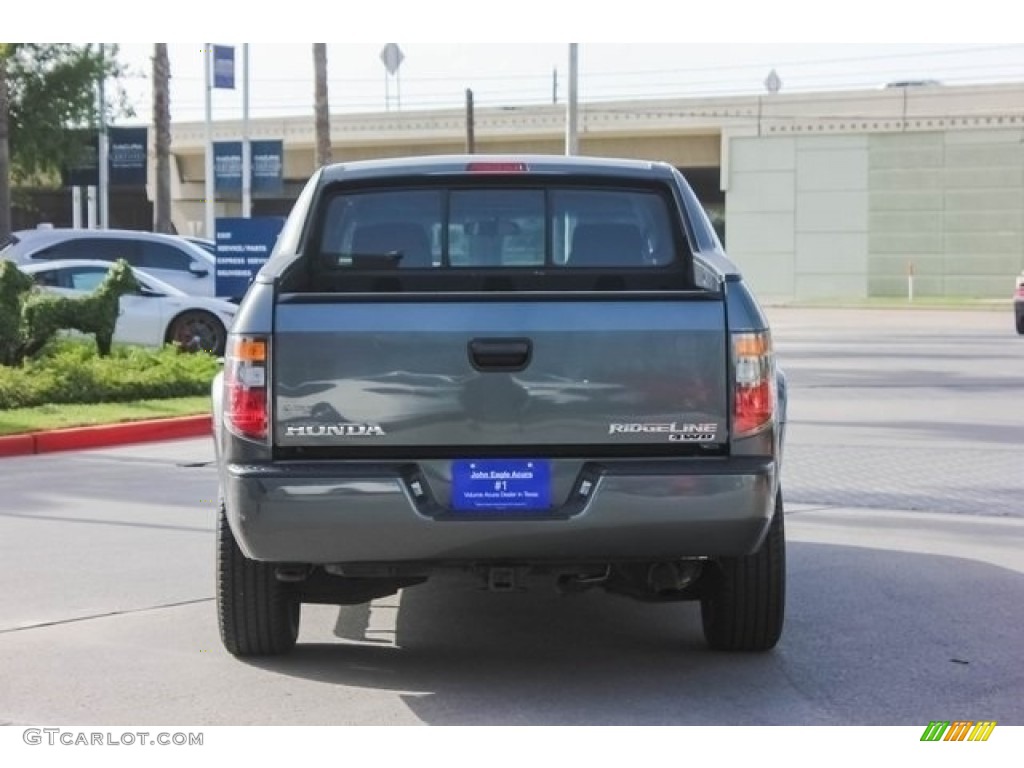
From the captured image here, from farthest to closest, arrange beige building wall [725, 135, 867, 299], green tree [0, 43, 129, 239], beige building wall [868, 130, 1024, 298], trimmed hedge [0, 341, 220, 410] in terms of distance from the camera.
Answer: beige building wall [725, 135, 867, 299] < beige building wall [868, 130, 1024, 298] < green tree [0, 43, 129, 239] < trimmed hedge [0, 341, 220, 410]

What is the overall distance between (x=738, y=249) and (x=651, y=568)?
50.9 meters

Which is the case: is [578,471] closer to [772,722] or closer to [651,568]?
[651,568]

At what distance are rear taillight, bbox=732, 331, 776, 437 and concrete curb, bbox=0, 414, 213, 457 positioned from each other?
7.48m

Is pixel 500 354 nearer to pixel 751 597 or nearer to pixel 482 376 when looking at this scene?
pixel 482 376

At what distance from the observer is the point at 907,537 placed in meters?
9.12

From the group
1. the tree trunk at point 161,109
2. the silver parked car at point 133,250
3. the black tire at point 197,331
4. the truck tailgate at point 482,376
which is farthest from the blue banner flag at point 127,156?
the truck tailgate at point 482,376

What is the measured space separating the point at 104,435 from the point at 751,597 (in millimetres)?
8641

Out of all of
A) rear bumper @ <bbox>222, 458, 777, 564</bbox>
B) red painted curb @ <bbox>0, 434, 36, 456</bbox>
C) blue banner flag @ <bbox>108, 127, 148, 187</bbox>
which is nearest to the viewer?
rear bumper @ <bbox>222, 458, 777, 564</bbox>

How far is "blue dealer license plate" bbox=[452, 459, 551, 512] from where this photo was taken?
5.53 meters

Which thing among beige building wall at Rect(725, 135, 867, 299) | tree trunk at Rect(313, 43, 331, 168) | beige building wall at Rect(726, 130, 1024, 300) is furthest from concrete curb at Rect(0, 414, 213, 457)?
beige building wall at Rect(725, 135, 867, 299)

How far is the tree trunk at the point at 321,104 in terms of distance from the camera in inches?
1449

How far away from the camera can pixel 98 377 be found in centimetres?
1580

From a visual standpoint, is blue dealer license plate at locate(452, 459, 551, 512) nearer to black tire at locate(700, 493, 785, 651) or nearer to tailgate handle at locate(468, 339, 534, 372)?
tailgate handle at locate(468, 339, 534, 372)
